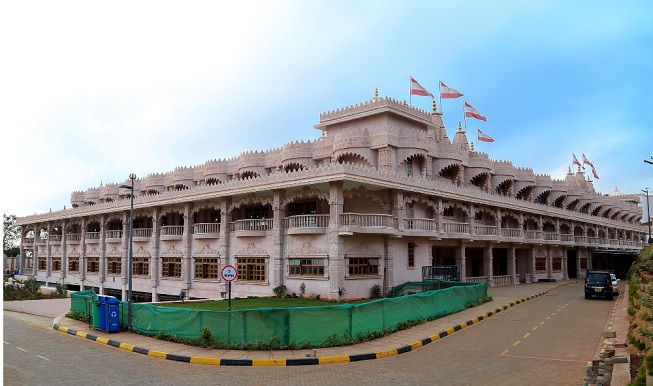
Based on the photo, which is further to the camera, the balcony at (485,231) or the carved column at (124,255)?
the carved column at (124,255)

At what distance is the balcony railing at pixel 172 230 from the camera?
127 feet

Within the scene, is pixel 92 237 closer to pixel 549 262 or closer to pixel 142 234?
pixel 142 234

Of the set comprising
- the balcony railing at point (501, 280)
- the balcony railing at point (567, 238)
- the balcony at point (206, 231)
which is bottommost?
the balcony railing at point (501, 280)

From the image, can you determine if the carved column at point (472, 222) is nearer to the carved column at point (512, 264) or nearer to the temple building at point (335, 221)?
the temple building at point (335, 221)

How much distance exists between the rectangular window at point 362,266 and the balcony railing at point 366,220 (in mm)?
2145

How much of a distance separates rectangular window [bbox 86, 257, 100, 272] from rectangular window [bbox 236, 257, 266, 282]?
→ 2310 cm

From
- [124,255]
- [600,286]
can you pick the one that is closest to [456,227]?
[600,286]

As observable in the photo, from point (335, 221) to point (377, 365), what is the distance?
13.9 metres

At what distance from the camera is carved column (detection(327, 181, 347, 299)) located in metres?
26.9

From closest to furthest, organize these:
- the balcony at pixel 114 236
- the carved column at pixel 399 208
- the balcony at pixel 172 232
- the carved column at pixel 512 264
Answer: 1. the carved column at pixel 399 208
2. the balcony at pixel 172 232
3. the carved column at pixel 512 264
4. the balcony at pixel 114 236

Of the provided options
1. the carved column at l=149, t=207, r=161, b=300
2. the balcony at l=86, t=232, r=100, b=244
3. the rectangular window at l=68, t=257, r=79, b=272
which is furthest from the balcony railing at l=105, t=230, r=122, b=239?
the rectangular window at l=68, t=257, r=79, b=272

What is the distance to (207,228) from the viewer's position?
1398 inches

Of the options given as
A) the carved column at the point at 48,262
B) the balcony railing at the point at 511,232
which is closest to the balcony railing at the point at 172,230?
the carved column at the point at 48,262

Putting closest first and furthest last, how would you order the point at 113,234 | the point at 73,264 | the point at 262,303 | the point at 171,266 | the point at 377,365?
the point at 377,365 → the point at 262,303 → the point at 171,266 → the point at 113,234 → the point at 73,264
